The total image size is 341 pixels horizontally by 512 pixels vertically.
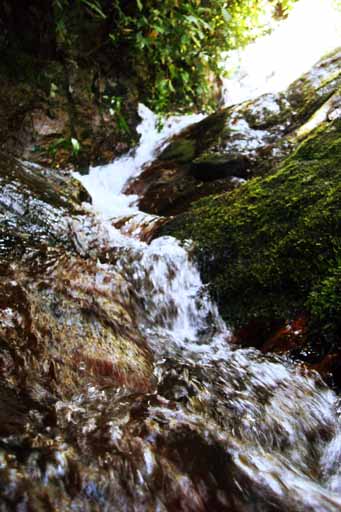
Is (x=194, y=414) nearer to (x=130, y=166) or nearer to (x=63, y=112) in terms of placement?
(x=130, y=166)

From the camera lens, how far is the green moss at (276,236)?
9.53ft

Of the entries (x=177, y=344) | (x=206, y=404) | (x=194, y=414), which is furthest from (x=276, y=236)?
(x=194, y=414)

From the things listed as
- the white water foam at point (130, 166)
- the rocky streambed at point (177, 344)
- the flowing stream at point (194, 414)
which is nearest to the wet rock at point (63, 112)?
the white water foam at point (130, 166)

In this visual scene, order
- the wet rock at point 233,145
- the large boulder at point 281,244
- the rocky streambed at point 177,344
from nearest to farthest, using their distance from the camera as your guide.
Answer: the rocky streambed at point 177,344 → the large boulder at point 281,244 → the wet rock at point 233,145

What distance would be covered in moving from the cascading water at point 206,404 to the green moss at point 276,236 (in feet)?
0.67

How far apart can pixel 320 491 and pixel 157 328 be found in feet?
5.38

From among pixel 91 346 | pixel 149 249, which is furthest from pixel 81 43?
pixel 91 346

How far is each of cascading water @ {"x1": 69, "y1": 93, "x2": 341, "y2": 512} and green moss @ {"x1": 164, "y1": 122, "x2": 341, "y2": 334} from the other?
0.20 m

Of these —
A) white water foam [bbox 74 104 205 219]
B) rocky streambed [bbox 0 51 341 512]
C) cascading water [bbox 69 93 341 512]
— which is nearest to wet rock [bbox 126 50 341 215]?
rocky streambed [bbox 0 51 341 512]

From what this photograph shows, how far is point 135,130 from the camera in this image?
6973mm

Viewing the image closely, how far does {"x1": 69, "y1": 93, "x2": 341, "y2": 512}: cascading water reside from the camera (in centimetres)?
141

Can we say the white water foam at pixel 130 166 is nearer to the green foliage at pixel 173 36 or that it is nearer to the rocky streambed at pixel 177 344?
the green foliage at pixel 173 36

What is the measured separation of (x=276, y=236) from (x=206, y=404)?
5.20 ft

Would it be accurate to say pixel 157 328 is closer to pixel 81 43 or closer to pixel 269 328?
pixel 269 328
